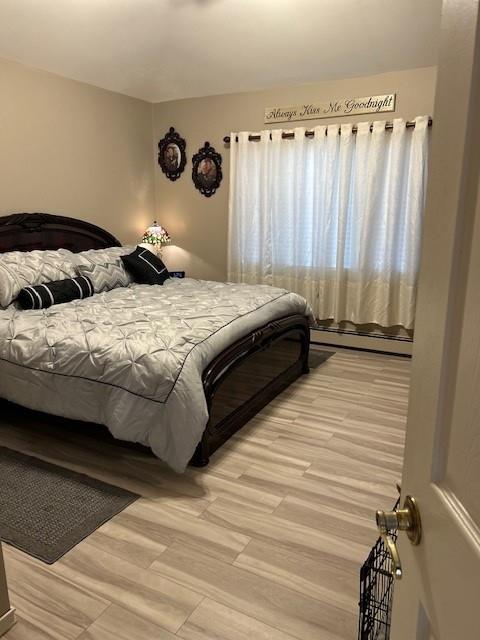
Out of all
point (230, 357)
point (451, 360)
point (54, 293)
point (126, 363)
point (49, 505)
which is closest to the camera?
point (451, 360)

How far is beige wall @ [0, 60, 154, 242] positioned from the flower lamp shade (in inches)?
8.9

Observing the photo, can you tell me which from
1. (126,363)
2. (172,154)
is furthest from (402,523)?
(172,154)

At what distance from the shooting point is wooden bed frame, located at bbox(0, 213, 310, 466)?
2783 millimetres

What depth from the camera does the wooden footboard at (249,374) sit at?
2727 millimetres

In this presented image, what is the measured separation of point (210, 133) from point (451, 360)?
505 centimetres

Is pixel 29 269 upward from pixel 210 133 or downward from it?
downward

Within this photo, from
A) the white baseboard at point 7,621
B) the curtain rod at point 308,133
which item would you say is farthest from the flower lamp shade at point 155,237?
the white baseboard at point 7,621

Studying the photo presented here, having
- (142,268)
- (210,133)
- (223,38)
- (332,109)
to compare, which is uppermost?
(223,38)

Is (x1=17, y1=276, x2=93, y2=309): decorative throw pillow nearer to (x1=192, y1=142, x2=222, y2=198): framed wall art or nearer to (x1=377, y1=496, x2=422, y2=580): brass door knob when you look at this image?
(x1=192, y1=142, x2=222, y2=198): framed wall art

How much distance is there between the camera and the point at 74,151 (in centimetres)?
464

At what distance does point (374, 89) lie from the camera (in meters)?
4.35

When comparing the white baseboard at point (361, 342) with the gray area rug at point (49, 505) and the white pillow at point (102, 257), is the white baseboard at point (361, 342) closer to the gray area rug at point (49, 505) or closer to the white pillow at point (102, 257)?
the white pillow at point (102, 257)

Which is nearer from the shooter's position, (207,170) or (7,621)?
(7,621)

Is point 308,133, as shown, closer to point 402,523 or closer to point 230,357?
point 230,357
